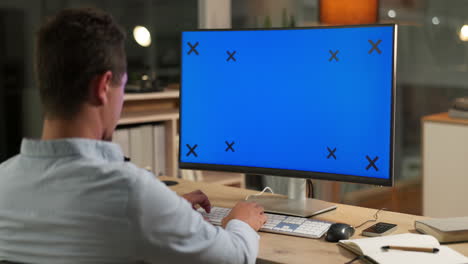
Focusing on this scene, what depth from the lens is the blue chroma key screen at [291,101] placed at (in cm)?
168

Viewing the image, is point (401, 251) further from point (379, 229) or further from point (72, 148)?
point (72, 148)

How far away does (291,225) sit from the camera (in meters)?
1.68

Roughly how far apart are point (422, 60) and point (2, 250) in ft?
13.7

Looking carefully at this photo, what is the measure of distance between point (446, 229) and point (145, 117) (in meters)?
2.26

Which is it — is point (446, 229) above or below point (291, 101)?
below

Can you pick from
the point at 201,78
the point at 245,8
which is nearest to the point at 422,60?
the point at 245,8

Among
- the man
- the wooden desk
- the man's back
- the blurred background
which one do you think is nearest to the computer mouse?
the wooden desk

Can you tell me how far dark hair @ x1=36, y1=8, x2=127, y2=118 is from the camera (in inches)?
47.4

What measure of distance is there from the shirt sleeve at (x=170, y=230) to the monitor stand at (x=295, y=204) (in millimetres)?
546

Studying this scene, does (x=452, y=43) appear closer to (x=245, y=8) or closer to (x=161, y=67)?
(x=245, y=8)

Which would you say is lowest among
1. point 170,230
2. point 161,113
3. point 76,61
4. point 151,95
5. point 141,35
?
point 170,230

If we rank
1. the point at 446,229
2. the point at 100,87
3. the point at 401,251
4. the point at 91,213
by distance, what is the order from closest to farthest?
1. the point at 91,213
2. the point at 100,87
3. the point at 401,251
4. the point at 446,229

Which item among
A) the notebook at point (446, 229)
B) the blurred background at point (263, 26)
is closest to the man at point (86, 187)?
the notebook at point (446, 229)

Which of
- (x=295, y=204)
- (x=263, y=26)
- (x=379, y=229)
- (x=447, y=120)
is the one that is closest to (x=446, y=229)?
(x=379, y=229)
